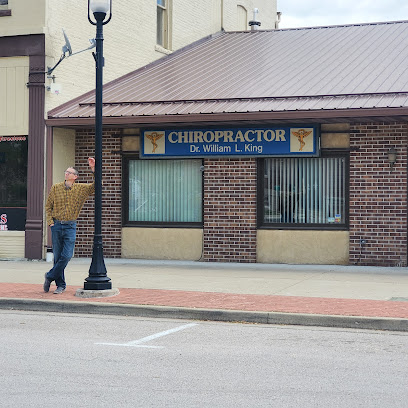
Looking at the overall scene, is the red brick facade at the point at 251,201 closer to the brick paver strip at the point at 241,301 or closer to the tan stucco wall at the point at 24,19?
the tan stucco wall at the point at 24,19

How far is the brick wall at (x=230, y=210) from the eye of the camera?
1642 cm

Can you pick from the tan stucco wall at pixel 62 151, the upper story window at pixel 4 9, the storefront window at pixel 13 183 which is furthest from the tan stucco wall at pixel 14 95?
the upper story window at pixel 4 9

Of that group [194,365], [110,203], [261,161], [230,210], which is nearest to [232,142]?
[261,161]

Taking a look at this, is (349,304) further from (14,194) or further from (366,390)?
(14,194)

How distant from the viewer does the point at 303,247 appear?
53.1 feet

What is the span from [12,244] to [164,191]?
11.5 feet

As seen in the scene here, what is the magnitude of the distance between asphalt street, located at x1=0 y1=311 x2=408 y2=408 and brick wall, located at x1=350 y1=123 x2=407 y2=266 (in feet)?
21.9

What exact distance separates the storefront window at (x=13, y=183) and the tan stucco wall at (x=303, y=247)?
523 centimetres

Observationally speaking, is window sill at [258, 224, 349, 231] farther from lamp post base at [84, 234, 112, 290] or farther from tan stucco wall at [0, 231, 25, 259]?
lamp post base at [84, 234, 112, 290]

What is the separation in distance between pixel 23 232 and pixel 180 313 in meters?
7.99

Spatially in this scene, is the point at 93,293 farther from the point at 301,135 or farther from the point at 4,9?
the point at 4,9

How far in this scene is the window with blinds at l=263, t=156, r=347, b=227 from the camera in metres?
16.1

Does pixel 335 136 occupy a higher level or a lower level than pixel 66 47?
lower

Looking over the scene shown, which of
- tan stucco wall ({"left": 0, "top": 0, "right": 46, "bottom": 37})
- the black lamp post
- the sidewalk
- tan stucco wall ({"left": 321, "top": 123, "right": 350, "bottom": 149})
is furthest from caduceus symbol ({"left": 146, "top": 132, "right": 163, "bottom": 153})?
the black lamp post
